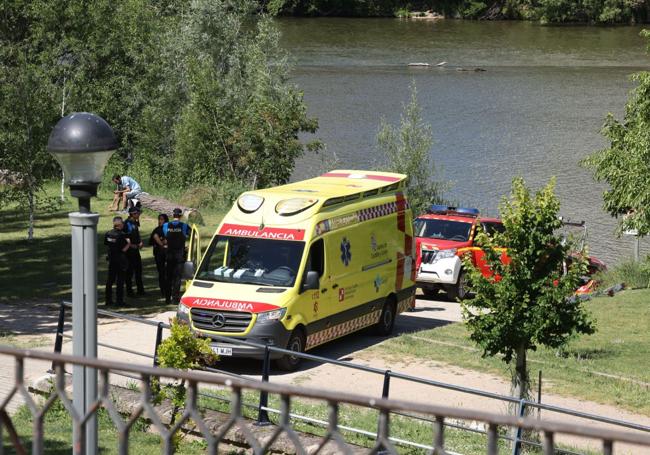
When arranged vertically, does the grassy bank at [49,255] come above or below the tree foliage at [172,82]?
below

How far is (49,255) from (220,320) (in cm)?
1050

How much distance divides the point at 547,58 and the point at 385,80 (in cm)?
1392

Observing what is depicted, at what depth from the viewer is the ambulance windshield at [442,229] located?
1001 inches

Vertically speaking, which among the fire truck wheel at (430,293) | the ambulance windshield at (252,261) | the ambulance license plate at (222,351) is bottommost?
the fire truck wheel at (430,293)

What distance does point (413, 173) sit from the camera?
3756 cm

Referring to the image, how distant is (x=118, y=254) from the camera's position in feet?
63.9

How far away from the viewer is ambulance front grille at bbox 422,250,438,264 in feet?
80.6

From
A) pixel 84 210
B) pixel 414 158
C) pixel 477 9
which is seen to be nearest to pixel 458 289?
pixel 414 158

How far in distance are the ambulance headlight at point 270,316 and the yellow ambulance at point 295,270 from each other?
14 millimetres

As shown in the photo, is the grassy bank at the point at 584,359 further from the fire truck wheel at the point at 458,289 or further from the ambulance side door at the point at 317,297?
the fire truck wheel at the point at 458,289

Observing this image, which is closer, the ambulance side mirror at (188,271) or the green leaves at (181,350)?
the green leaves at (181,350)

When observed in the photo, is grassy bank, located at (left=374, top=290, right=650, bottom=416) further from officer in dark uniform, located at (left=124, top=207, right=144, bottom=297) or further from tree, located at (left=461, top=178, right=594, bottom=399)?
officer in dark uniform, located at (left=124, top=207, right=144, bottom=297)

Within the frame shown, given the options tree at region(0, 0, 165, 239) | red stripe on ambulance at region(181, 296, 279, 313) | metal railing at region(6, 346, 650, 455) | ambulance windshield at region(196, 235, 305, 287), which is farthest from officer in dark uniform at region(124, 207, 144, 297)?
metal railing at region(6, 346, 650, 455)

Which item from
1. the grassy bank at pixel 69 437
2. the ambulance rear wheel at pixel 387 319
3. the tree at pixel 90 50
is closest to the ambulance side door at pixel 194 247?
the ambulance rear wheel at pixel 387 319
